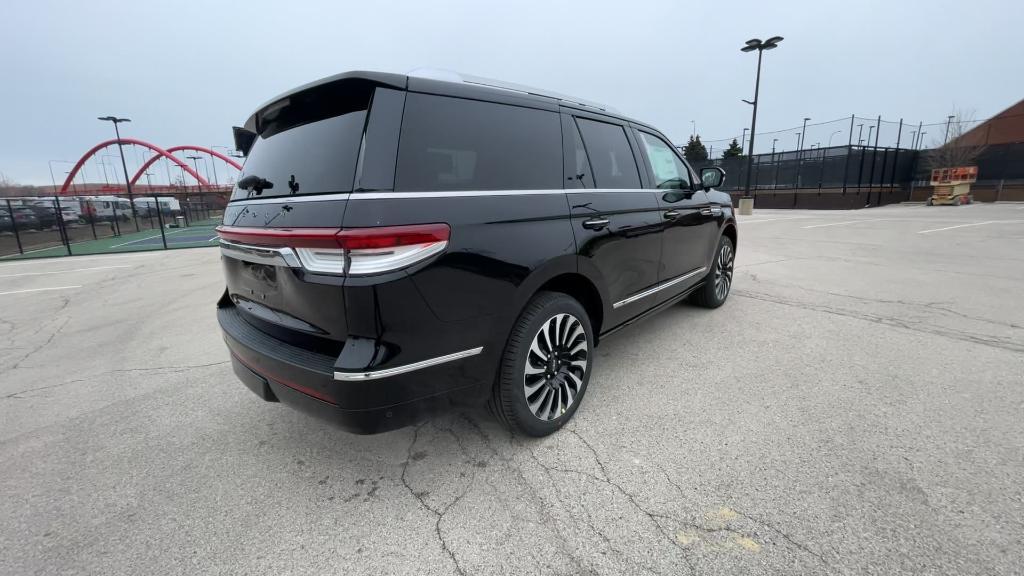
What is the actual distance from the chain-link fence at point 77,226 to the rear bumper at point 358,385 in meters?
15.3

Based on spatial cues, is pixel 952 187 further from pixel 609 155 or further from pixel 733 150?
pixel 609 155

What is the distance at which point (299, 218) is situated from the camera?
5.98ft

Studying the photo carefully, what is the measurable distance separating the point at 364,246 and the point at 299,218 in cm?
39

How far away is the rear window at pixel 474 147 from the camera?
185 centimetres

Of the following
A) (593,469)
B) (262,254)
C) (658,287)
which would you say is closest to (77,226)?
(262,254)

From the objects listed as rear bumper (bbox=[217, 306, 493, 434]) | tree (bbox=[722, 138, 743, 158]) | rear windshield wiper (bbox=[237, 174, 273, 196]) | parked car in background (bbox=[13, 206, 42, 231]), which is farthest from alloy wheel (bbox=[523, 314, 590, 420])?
tree (bbox=[722, 138, 743, 158])

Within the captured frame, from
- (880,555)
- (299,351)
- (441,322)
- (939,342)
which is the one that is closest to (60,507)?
(299,351)

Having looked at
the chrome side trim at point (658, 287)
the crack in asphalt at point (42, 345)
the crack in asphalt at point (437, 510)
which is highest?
the chrome side trim at point (658, 287)

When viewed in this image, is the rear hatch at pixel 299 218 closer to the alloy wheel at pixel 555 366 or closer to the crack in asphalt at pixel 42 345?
the alloy wheel at pixel 555 366

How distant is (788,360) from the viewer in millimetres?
3436

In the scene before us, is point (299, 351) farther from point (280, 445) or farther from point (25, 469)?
point (25, 469)

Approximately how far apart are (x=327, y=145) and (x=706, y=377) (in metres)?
2.87

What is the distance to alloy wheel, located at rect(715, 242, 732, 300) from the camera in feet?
15.5

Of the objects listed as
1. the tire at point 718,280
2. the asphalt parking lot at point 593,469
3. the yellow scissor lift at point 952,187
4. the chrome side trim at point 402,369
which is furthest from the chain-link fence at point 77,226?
the yellow scissor lift at point 952,187
